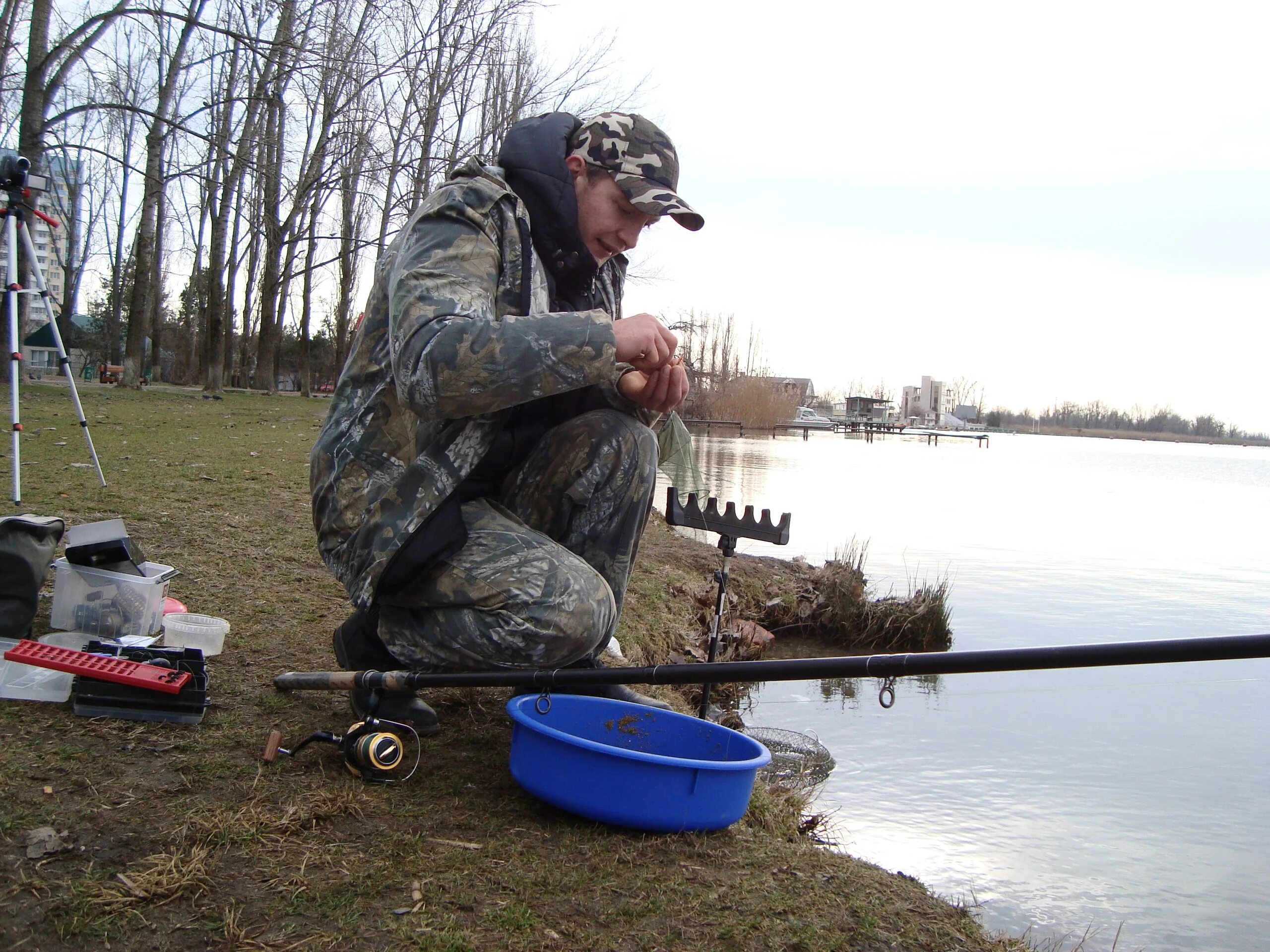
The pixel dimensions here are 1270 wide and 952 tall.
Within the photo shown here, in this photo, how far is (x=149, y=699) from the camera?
2309 mm

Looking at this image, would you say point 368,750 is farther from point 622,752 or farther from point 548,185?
point 548,185

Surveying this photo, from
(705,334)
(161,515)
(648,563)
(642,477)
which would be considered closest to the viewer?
(642,477)

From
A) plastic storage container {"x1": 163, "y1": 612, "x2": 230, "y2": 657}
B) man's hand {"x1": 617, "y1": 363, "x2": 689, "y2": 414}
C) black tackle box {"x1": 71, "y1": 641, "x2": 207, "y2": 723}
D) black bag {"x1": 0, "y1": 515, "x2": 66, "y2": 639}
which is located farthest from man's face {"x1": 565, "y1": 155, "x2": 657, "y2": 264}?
black bag {"x1": 0, "y1": 515, "x2": 66, "y2": 639}

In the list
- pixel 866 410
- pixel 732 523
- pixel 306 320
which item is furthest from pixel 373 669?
pixel 866 410

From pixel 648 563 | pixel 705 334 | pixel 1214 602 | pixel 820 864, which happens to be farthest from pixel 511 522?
pixel 705 334

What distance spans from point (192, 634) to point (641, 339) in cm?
156

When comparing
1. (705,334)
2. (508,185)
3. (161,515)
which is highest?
(705,334)

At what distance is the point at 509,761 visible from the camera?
7.31ft

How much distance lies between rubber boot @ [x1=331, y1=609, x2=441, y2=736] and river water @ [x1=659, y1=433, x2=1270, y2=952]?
1495 millimetres

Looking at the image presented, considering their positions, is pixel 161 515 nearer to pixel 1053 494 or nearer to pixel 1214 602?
pixel 1214 602

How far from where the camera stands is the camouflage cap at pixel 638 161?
7.75 feet

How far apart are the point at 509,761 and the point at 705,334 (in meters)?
60.1

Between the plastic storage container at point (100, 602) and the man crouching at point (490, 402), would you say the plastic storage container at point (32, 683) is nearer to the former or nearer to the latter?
the plastic storage container at point (100, 602)

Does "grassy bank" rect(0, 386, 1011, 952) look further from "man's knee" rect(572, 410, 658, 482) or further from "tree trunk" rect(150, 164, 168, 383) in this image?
"tree trunk" rect(150, 164, 168, 383)
